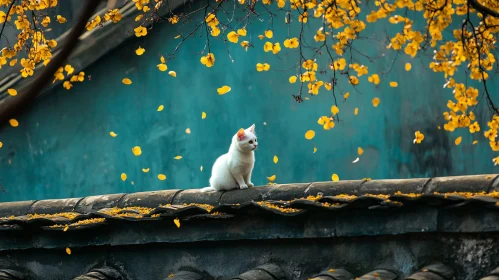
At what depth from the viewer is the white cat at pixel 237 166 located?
27.5 feet

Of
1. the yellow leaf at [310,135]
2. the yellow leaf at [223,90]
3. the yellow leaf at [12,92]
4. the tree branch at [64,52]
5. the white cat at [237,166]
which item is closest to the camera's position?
the tree branch at [64,52]

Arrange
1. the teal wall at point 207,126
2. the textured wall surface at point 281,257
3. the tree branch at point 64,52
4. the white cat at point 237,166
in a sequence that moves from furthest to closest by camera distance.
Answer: the teal wall at point 207,126 < the white cat at point 237,166 < the textured wall surface at point 281,257 < the tree branch at point 64,52

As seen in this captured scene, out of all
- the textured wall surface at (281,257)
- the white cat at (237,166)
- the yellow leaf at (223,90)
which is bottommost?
the textured wall surface at (281,257)

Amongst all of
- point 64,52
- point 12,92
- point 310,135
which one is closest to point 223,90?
point 310,135

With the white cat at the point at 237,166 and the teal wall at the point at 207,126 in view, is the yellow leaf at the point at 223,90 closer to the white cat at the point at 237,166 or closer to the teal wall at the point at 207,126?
the teal wall at the point at 207,126

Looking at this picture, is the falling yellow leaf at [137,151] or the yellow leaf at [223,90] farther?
the falling yellow leaf at [137,151]

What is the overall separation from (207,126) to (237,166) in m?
2.61

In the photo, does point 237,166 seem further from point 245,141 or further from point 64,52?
point 64,52

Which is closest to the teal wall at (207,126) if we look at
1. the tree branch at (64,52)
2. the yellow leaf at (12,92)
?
the yellow leaf at (12,92)

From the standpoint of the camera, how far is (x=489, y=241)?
609 centimetres

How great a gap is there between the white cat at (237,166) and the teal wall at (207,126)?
1.86m

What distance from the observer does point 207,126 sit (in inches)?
438

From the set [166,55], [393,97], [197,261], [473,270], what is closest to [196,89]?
[166,55]

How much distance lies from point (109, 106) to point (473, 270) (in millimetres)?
6461
